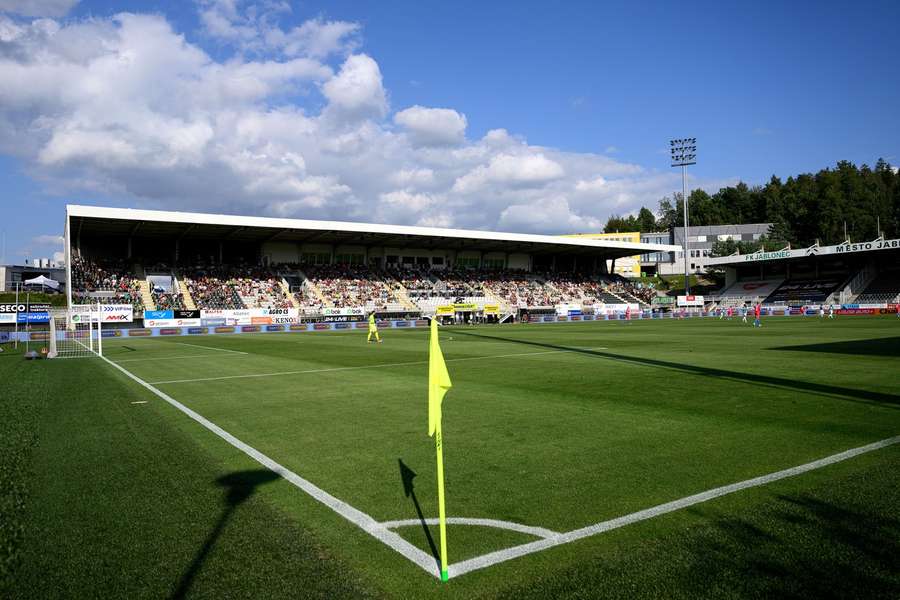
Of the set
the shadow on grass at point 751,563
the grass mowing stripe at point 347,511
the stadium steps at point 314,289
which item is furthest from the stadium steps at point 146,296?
the shadow on grass at point 751,563

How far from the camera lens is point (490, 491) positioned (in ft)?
18.5

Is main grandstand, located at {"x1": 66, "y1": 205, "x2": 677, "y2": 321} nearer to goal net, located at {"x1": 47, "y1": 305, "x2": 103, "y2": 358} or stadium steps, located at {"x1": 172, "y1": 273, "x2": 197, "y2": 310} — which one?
stadium steps, located at {"x1": 172, "y1": 273, "x2": 197, "y2": 310}

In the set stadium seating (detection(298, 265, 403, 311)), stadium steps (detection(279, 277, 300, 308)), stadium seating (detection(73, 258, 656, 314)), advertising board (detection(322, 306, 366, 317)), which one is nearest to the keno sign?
stadium seating (detection(73, 258, 656, 314))

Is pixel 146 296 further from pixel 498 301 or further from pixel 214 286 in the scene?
pixel 498 301

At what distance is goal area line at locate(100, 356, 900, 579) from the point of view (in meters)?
4.13

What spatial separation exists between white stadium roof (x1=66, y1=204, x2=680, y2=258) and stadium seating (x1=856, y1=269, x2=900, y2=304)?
23473 millimetres

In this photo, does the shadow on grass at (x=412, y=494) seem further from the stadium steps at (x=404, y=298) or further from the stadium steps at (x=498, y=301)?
the stadium steps at (x=498, y=301)

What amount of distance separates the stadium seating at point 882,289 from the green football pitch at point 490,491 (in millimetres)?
62568

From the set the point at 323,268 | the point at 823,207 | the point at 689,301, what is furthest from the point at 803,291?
the point at 323,268

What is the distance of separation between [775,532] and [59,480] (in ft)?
24.4

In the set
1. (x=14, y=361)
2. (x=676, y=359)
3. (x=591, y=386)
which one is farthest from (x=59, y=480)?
(x=14, y=361)

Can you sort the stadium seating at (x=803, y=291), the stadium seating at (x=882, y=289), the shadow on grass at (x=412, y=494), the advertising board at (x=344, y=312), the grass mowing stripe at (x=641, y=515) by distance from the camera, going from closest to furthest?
the grass mowing stripe at (x=641, y=515) < the shadow on grass at (x=412, y=494) < the advertising board at (x=344, y=312) < the stadium seating at (x=882, y=289) < the stadium seating at (x=803, y=291)

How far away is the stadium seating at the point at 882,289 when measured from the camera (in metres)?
61.8

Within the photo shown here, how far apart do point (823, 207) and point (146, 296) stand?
107017 mm
